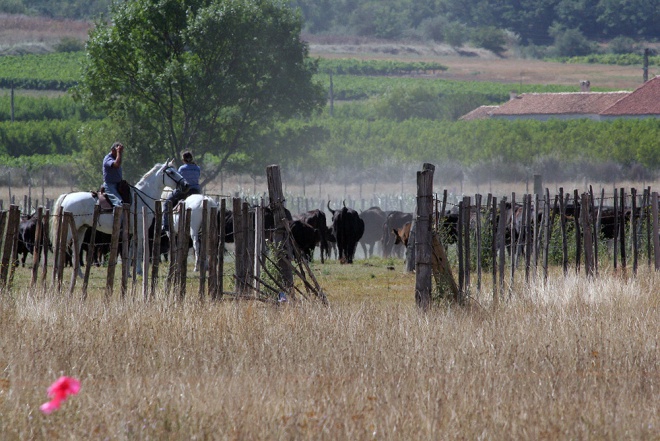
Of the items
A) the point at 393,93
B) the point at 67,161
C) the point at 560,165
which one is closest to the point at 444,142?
the point at 560,165

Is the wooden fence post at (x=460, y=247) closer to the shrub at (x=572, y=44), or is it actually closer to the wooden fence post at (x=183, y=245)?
the wooden fence post at (x=183, y=245)

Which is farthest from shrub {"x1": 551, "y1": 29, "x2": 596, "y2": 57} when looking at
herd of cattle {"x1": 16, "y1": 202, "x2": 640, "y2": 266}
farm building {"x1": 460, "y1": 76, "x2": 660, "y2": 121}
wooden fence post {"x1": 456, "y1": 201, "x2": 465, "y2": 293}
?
wooden fence post {"x1": 456, "y1": 201, "x2": 465, "y2": 293}

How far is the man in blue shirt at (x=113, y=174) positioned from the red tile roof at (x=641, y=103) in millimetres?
57780

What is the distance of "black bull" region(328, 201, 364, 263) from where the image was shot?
24781 mm

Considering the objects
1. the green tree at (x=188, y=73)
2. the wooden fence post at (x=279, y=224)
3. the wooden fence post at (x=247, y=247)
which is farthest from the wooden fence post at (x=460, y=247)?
the green tree at (x=188, y=73)

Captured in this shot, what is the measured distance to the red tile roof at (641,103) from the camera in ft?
230

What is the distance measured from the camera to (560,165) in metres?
54.3

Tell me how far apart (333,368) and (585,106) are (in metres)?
70.7

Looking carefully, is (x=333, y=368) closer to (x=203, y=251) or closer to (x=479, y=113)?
(x=203, y=251)

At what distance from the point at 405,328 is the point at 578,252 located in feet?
21.1

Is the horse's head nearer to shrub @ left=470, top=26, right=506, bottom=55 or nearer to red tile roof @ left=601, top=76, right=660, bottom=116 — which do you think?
red tile roof @ left=601, top=76, right=660, bottom=116

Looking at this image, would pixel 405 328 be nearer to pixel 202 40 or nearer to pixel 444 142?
pixel 202 40

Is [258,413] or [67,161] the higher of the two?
[67,161]

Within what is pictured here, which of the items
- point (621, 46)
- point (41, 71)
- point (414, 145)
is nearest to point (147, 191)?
point (414, 145)
